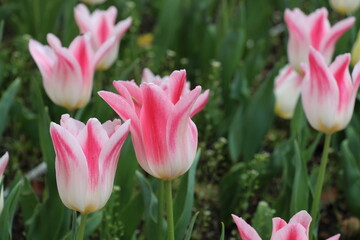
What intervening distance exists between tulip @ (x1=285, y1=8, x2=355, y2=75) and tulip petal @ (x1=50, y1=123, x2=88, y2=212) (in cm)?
96

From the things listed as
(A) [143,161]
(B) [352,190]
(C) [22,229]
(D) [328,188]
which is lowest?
(C) [22,229]

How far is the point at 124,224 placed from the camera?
5.97 ft

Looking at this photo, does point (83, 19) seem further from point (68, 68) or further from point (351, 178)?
point (351, 178)

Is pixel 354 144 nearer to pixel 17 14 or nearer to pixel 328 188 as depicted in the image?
pixel 328 188

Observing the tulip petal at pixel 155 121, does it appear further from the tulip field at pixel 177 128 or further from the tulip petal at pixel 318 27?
the tulip petal at pixel 318 27

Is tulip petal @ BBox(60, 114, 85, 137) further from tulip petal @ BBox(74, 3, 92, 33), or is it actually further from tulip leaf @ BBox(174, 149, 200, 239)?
tulip petal @ BBox(74, 3, 92, 33)

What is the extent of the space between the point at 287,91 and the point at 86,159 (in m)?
1.12

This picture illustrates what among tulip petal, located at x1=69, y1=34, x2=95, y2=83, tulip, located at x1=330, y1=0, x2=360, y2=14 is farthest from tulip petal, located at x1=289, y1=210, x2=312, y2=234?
tulip, located at x1=330, y1=0, x2=360, y2=14

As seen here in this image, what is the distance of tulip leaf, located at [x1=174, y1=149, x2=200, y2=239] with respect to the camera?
1616 millimetres

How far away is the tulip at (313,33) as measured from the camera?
6.50 ft

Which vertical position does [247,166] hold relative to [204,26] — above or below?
below

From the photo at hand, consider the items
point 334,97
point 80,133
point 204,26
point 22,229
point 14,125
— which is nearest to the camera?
point 80,133

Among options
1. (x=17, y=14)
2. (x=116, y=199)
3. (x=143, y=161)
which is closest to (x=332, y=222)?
(x=116, y=199)

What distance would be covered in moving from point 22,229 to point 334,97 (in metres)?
1.11
